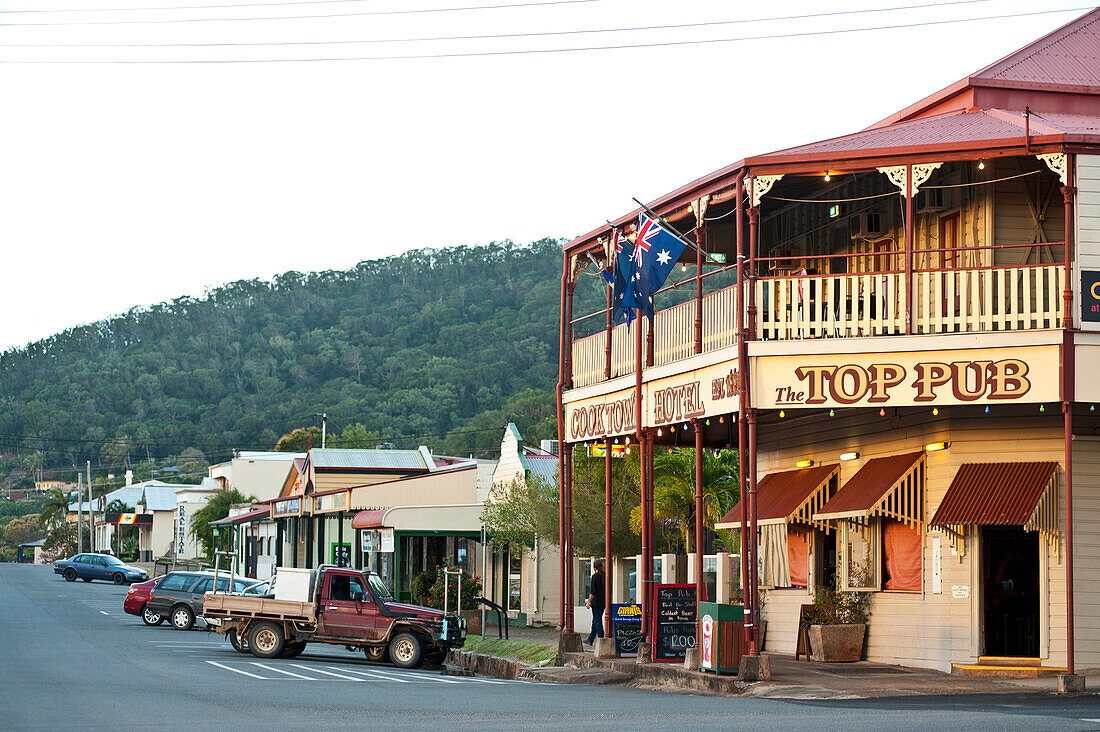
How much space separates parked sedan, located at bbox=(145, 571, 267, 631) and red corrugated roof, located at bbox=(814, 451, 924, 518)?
18.7m

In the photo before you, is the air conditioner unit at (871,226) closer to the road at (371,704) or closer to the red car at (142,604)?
the road at (371,704)

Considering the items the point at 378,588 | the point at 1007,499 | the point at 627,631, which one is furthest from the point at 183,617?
the point at 1007,499

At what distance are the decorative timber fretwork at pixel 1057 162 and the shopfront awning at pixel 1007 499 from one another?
14.2 ft

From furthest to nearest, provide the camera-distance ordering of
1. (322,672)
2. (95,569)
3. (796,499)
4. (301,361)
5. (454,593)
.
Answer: (301,361), (95,569), (454,593), (796,499), (322,672)

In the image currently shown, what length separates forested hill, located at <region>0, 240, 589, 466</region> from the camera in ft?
443

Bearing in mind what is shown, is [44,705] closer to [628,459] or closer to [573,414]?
[573,414]

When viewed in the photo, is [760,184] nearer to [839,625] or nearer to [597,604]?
[839,625]

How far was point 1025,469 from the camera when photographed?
20.5m

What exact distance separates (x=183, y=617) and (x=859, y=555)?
67.1 ft

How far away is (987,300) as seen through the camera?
1917 centimetres

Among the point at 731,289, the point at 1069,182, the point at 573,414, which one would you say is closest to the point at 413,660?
the point at 573,414

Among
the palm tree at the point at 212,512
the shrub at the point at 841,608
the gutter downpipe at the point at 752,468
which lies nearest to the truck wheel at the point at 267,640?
the shrub at the point at 841,608

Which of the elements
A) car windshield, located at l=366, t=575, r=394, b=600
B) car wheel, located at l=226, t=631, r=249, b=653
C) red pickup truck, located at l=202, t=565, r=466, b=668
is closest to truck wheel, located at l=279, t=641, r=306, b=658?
red pickup truck, located at l=202, t=565, r=466, b=668

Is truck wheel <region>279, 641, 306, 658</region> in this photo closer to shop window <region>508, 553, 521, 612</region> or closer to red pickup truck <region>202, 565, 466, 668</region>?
red pickup truck <region>202, 565, 466, 668</region>
